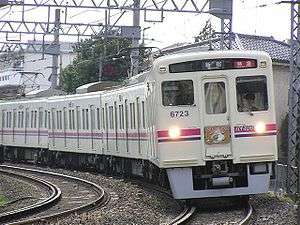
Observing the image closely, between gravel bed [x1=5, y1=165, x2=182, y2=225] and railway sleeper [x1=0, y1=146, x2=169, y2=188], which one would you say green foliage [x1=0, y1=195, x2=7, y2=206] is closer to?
gravel bed [x1=5, y1=165, x2=182, y2=225]

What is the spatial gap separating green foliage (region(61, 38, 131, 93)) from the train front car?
34.3 m

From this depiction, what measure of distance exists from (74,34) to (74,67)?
20.2 meters

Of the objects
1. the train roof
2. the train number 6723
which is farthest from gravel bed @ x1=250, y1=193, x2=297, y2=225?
the train roof

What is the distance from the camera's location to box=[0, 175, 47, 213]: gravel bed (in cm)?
1519

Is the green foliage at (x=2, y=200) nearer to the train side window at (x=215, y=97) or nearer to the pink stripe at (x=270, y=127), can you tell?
the train side window at (x=215, y=97)

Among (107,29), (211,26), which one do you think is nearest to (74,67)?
(211,26)

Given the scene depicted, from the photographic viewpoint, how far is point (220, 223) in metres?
11.2

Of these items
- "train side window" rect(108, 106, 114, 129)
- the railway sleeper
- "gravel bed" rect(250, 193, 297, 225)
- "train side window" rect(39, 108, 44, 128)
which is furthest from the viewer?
"train side window" rect(39, 108, 44, 128)

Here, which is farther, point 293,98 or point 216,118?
point 293,98

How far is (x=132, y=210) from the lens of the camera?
13.2 meters

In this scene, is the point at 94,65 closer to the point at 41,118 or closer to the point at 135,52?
the point at 41,118

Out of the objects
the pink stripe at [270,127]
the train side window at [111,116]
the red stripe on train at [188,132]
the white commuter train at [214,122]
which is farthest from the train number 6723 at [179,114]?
the train side window at [111,116]

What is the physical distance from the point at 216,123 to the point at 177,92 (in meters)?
0.91

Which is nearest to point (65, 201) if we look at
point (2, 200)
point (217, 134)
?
point (2, 200)
